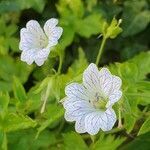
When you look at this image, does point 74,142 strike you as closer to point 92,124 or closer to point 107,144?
point 107,144

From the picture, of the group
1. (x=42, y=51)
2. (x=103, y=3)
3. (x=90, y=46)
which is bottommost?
(x=90, y=46)

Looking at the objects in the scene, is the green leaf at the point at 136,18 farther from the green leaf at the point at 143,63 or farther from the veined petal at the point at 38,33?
the veined petal at the point at 38,33

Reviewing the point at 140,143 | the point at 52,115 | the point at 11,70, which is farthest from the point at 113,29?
the point at 11,70

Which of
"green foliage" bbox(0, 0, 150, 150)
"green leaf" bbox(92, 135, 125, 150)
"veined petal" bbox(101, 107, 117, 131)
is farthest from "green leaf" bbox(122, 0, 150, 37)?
"veined petal" bbox(101, 107, 117, 131)

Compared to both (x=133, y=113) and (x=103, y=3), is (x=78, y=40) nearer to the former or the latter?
(x=103, y=3)

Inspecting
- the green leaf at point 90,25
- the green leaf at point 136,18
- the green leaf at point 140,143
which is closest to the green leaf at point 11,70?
the green leaf at point 90,25

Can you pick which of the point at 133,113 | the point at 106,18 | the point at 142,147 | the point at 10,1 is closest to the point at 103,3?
the point at 106,18

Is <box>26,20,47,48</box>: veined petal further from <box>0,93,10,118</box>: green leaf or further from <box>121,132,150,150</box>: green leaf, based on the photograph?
<box>121,132,150,150</box>: green leaf
